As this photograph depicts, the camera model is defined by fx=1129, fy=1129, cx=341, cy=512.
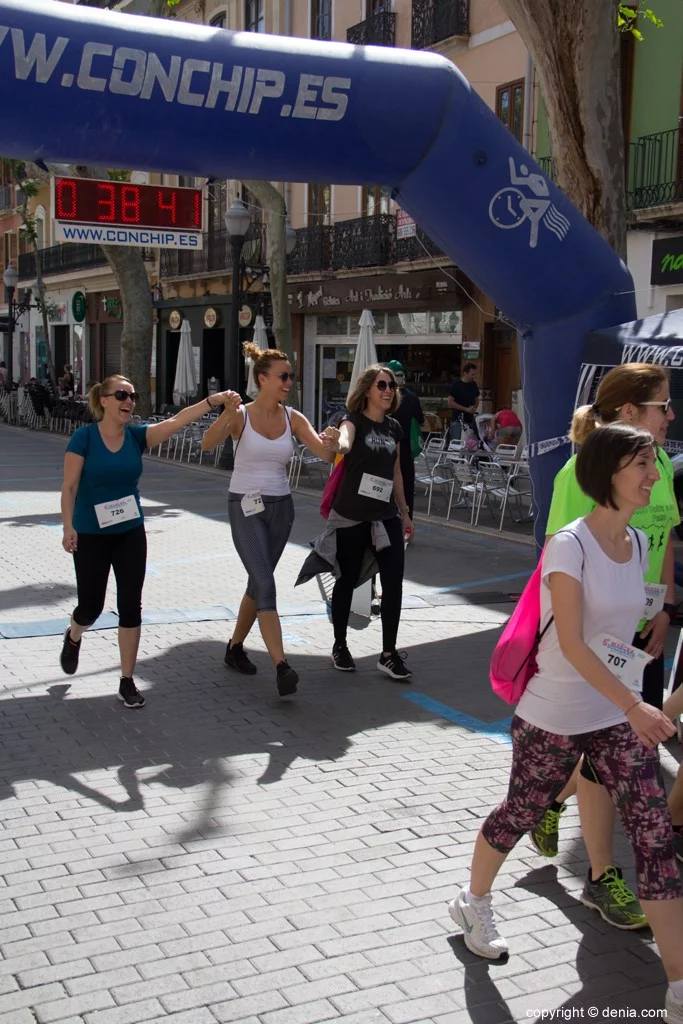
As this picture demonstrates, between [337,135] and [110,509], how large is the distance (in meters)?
2.94

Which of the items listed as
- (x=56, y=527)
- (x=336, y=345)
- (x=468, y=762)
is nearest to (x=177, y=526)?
(x=56, y=527)

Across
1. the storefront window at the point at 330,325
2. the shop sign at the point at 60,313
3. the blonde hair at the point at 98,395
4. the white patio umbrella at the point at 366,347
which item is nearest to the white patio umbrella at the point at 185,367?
the storefront window at the point at 330,325

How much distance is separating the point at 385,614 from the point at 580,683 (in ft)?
11.1

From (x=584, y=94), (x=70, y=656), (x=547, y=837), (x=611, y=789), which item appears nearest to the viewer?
(x=611, y=789)

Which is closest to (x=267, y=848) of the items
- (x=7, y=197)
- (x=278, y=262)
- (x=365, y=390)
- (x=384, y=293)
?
(x=365, y=390)

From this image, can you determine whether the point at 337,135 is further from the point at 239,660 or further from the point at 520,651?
the point at 520,651

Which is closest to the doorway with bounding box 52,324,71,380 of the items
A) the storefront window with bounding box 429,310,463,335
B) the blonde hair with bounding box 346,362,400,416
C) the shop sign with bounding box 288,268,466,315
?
the shop sign with bounding box 288,268,466,315

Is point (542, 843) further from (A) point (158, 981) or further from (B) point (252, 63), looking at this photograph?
(B) point (252, 63)

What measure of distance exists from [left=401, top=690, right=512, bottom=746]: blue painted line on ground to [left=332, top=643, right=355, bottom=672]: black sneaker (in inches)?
20.8

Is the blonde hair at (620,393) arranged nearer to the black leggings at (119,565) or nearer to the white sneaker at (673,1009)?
the white sneaker at (673,1009)

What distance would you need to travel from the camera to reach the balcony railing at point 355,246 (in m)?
23.4

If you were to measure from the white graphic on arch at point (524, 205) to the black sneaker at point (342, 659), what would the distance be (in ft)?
10.0

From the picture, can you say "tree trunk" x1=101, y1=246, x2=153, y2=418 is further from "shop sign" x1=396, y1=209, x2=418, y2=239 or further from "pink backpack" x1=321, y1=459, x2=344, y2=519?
"pink backpack" x1=321, y1=459, x2=344, y2=519

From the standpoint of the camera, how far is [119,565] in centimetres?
608
